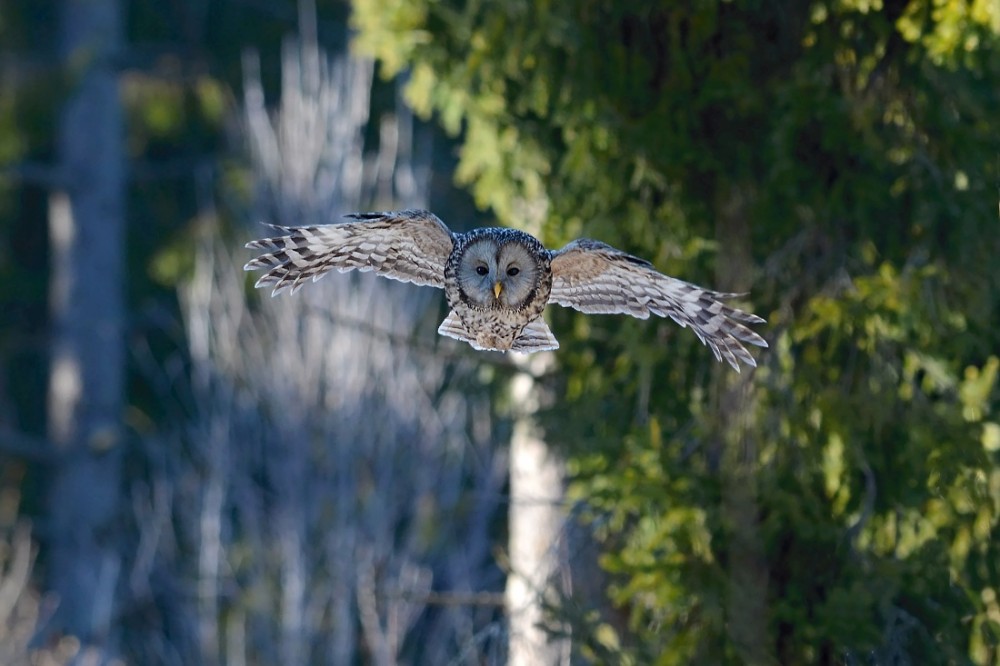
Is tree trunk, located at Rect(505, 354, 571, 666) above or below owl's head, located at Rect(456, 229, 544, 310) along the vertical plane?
below

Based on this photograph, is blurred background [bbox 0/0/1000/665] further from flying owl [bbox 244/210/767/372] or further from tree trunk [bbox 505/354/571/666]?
flying owl [bbox 244/210/767/372]

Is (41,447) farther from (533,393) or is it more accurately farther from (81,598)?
(533,393)

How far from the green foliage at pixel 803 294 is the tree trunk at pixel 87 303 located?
34.9 feet

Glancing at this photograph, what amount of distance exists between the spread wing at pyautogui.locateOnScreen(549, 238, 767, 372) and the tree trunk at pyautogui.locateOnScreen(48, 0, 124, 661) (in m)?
11.2

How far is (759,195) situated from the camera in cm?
576

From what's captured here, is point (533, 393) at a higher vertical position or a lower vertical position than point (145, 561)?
higher

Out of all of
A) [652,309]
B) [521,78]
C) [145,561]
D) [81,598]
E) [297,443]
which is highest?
[521,78]

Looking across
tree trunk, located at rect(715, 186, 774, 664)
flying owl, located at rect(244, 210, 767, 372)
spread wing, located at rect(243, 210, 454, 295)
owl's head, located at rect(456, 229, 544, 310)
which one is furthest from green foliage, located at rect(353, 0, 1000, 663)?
spread wing, located at rect(243, 210, 454, 295)

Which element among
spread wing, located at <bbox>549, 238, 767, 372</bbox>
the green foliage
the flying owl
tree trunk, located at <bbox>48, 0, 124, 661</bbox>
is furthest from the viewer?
tree trunk, located at <bbox>48, 0, 124, 661</bbox>

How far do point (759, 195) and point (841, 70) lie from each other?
52cm

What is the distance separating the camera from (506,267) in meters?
5.22

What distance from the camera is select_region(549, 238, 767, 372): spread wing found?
4.94 meters

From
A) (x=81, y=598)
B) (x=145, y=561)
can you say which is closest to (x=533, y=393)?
(x=145, y=561)

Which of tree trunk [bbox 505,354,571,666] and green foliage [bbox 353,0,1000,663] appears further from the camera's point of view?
tree trunk [bbox 505,354,571,666]
